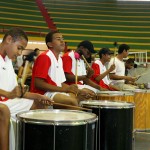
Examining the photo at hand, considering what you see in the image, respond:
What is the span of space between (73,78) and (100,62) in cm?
120

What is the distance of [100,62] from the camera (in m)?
4.52

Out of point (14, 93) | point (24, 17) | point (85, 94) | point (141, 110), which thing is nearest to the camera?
point (14, 93)

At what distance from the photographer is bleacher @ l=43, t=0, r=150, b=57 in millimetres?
11466

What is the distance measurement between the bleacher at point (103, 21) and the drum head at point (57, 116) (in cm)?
888

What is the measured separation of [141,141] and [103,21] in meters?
8.98

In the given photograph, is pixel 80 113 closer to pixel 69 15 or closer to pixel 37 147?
pixel 37 147

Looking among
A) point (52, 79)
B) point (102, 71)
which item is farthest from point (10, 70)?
point (102, 71)

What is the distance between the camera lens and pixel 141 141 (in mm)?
3848

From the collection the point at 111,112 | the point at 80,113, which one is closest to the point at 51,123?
the point at 80,113

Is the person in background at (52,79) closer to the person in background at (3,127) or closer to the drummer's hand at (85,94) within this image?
the drummer's hand at (85,94)

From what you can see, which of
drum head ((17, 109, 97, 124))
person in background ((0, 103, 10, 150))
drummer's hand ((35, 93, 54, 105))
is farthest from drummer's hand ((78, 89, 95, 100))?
person in background ((0, 103, 10, 150))

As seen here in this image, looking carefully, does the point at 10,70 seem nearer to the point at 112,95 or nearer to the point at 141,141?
the point at 112,95

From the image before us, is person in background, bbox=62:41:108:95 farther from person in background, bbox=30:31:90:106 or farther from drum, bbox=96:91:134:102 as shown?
person in background, bbox=30:31:90:106

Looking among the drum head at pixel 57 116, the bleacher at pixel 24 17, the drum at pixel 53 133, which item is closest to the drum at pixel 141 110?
the drum head at pixel 57 116
